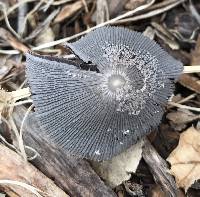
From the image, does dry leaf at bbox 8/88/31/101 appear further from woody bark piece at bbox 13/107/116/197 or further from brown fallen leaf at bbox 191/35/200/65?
brown fallen leaf at bbox 191/35/200/65

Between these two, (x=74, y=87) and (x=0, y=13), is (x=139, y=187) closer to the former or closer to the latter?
(x=74, y=87)

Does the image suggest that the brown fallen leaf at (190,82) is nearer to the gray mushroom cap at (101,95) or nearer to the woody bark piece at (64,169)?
the gray mushroom cap at (101,95)

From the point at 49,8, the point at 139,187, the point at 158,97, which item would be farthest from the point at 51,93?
the point at 49,8

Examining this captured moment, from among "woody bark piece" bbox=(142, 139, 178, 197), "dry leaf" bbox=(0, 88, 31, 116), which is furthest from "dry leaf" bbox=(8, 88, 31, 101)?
"woody bark piece" bbox=(142, 139, 178, 197)

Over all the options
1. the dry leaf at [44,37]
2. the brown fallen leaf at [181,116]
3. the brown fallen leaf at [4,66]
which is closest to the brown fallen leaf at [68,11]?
the dry leaf at [44,37]

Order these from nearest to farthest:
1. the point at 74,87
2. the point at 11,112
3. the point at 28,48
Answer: the point at 74,87, the point at 11,112, the point at 28,48

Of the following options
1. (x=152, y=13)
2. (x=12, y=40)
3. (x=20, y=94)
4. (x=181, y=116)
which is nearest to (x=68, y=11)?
(x=12, y=40)

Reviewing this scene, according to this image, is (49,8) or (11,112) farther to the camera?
(49,8)

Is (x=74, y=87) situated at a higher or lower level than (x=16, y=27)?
lower
